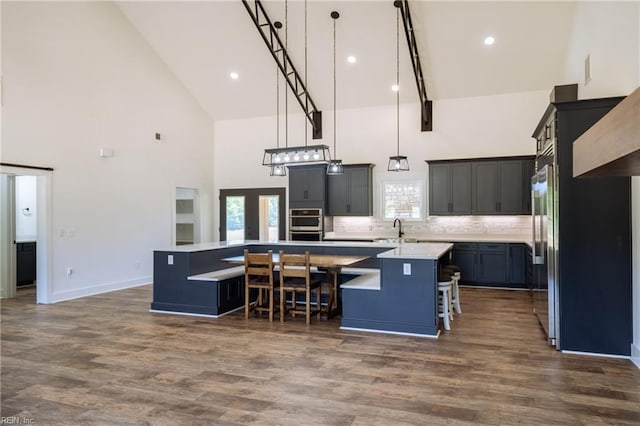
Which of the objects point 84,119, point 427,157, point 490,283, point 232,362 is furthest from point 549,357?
point 84,119

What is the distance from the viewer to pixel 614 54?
425cm

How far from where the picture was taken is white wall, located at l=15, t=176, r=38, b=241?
310 inches

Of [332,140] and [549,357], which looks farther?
[332,140]

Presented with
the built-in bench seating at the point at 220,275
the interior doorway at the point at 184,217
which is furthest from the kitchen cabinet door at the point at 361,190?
the interior doorway at the point at 184,217

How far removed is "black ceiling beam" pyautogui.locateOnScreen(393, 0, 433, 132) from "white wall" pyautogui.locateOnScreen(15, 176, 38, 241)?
714 centimetres

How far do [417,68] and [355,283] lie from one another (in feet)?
13.8

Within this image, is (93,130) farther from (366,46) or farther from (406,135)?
(406,135)

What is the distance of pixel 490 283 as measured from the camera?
7.52 m

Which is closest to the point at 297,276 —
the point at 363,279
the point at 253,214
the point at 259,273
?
the point at 259,273

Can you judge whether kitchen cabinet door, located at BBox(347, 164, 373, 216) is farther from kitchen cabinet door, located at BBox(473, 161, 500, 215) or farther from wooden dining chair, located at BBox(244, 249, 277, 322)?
wooden dining chair, located at BBox(244, 249, 277, 322)

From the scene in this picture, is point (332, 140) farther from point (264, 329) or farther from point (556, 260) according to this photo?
point (556, 260)

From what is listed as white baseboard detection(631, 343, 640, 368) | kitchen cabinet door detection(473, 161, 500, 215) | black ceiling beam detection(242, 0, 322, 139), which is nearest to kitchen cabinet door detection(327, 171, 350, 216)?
black ceiling beam detection(242, 0, 322, 139)

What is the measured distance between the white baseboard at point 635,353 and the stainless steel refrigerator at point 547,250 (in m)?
0.57

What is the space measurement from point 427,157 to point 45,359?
22.8 ft
